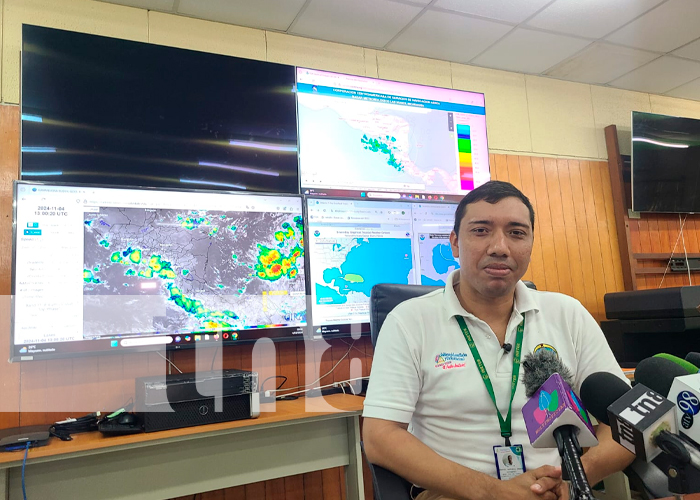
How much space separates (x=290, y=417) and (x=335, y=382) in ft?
2.73

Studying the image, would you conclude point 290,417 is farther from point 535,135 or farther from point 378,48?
point 535,135

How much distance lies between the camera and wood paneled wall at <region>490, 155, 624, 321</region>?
3609 mm

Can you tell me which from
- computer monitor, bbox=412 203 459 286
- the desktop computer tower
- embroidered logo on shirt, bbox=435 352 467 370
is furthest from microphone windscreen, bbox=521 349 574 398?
computer monitor, bbox=412 203 459 286

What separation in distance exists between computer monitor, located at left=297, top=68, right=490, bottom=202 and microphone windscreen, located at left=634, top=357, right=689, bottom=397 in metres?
2.14

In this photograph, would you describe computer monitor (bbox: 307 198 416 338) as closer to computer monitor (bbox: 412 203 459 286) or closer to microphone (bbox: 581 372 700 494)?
computer monitor (bbox: 412 203 459 286)

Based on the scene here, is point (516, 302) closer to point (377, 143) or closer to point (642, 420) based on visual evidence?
point (642, 420)

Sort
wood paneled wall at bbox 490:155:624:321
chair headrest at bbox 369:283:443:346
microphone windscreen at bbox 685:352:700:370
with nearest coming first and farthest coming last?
microphone windscreen at bbox 685:352:700:370 < chair headrest at bbox 369:283:443:346 < wood paneled wall at bbox 490:155:624:321

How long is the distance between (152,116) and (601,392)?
2.36 metres

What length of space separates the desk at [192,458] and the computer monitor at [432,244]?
39.9 inches

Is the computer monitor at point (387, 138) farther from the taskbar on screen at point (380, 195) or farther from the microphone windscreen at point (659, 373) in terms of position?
the microphone windscreen at point (659, 373)

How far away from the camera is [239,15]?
9.50ft

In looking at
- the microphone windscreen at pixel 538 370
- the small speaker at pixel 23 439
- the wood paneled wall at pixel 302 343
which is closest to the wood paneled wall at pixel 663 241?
the wood paneled wall at pixel 302 343

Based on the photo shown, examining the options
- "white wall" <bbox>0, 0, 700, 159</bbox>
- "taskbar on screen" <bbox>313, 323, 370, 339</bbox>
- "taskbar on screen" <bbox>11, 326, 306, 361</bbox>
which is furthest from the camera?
"taskbar on screen" <bbox>313, 323, 370, 339</bbox>

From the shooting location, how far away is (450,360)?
1498 mm
